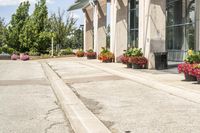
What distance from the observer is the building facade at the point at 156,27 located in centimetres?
2839

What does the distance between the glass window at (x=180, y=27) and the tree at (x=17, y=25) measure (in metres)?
35.4

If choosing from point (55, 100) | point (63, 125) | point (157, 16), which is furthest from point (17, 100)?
point (157, 16)

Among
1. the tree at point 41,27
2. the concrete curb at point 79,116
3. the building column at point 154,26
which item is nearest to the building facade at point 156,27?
the building column at point 154,26

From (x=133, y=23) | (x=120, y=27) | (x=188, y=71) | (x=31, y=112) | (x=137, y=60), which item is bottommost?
(x=31, y=112)

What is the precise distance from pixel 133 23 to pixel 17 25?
100ft

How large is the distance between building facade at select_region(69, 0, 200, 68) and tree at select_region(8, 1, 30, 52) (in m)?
21.8

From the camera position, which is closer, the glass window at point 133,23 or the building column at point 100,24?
the glass window at point 133,23

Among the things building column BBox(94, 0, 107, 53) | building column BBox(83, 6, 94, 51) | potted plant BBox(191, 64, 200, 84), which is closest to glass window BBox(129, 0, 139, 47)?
building column BBox(94, 0, 107, 53)

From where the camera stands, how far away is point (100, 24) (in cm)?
5075

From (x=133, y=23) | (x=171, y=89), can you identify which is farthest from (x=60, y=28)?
(x=171, y=89)

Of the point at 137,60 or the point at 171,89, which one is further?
the point at 137,60

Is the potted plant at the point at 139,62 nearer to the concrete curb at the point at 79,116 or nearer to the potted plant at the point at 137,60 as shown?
→ the potted plant at the point at 137,60

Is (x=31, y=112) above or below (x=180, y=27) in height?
below

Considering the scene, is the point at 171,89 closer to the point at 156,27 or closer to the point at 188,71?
the point at 188,71
